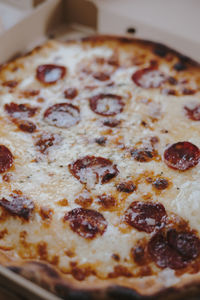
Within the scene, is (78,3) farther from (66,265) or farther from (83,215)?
(66,265)

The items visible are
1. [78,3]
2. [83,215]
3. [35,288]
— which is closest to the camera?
[35,288]

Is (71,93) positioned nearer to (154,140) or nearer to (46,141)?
(46,141)

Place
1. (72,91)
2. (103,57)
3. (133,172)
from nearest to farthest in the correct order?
(133,172), (72,91), (103,57)

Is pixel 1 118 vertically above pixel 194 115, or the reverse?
pixel 194 115

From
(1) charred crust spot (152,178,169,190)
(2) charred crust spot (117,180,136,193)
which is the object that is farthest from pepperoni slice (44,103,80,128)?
(1) charred crust spot (152,178,169,190)

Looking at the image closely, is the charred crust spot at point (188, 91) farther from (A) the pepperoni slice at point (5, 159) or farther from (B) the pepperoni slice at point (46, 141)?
(A) the pepperoni slice at point (5, 159)

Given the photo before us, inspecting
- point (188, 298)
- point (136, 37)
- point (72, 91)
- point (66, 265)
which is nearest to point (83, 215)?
point (66, 265)

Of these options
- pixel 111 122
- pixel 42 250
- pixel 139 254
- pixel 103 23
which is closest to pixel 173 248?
pixel 139 254

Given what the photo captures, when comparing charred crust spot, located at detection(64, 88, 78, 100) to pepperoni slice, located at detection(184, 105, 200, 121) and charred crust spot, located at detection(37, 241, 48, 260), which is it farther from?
charred crust spot, located at detection(37, 241, 48, 260)
